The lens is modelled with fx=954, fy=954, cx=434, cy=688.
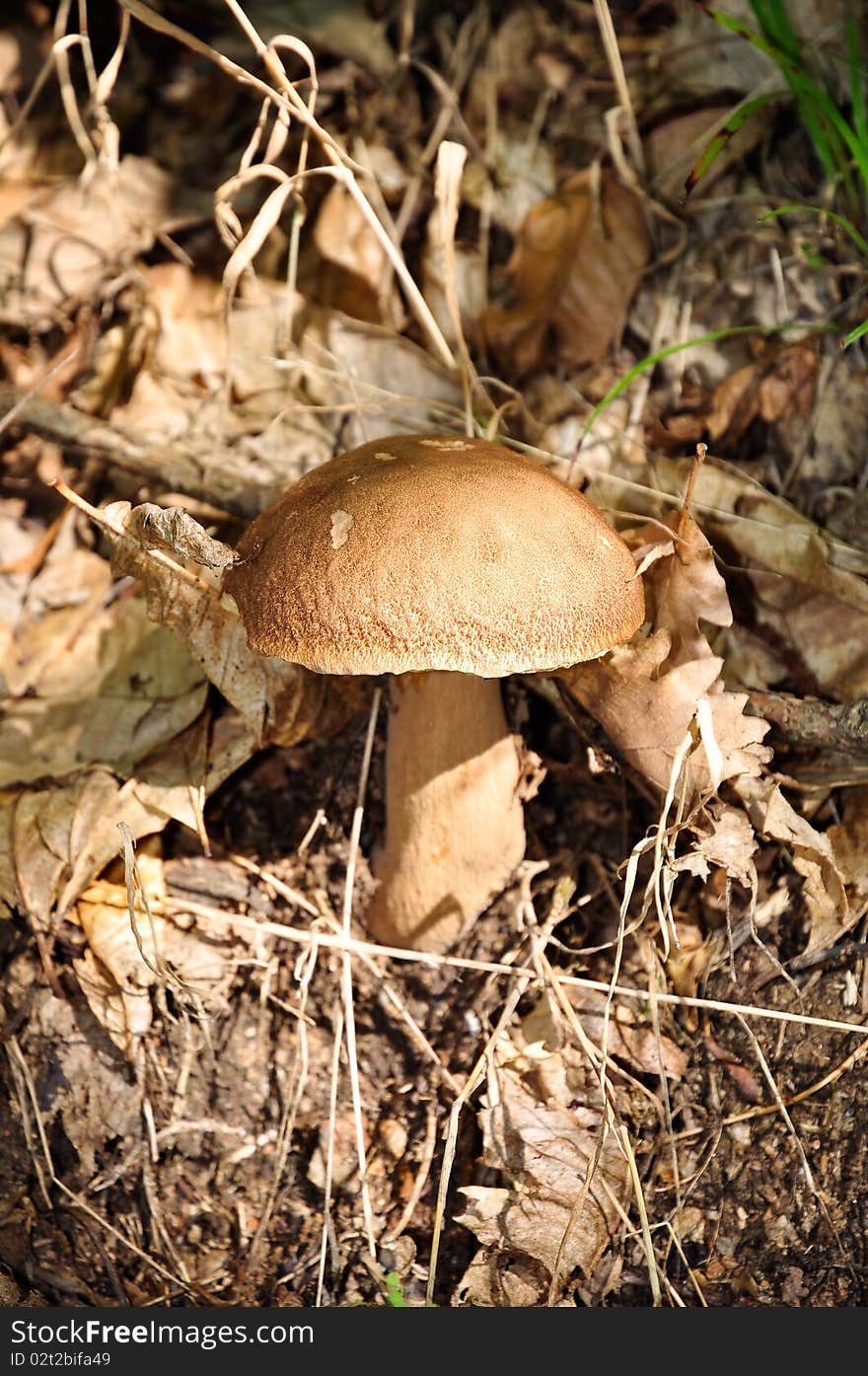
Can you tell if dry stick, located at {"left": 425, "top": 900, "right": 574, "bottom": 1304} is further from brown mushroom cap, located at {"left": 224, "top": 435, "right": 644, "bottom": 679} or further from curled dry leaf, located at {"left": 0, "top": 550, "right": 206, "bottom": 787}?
curled dry leaf, located at {"left": 0, "top": 550, "right": 206, "bottom": 787}

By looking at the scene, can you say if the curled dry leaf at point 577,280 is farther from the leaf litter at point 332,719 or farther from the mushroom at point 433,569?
the mushroom at point 433,569

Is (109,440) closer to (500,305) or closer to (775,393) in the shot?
(500,305)

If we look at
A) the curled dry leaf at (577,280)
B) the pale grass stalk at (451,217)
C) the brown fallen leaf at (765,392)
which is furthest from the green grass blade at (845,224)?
the pale grass stalk at (451,217)

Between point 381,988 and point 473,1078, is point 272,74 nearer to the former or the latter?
point 381,988

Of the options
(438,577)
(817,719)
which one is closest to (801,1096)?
(817,719)

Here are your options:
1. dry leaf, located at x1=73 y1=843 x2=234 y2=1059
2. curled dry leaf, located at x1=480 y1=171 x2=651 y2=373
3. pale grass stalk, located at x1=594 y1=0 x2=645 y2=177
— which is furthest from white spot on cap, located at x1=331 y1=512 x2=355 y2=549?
pale grass stalk, located at x1=594 y1=0 x2=645 y2=177

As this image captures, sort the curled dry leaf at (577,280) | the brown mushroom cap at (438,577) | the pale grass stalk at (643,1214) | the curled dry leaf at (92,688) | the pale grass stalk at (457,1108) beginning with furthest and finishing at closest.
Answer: the curled dry leaf at (577,280) < the curled dry leaf at (92,688) < the pale grass stalk at (457,1108) < the pale grass stalk at (643,1214) < the brown mushroom cap at (438,577)

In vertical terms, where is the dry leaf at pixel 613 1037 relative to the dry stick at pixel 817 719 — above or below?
below
